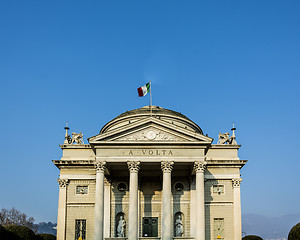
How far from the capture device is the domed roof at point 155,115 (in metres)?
46.6

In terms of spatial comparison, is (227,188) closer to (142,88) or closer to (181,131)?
(181,131)

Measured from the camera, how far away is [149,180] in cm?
4291

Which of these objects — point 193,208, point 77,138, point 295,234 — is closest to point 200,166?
point 193,208

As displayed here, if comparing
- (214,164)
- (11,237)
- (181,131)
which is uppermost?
(181,131)

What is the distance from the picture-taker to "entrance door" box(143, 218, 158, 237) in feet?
136

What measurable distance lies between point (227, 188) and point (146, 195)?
28.4ft

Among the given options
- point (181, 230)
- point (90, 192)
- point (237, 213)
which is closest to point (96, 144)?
point (90, 192)

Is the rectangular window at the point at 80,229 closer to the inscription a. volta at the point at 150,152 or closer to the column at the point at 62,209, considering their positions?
the column at the point at 62,209

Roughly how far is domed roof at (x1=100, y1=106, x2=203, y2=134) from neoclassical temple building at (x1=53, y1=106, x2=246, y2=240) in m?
4.66

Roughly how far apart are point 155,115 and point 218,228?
14415 millimetres

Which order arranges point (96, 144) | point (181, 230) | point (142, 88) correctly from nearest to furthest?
point (96, 144) → point (181, 230) → point (142, 88)

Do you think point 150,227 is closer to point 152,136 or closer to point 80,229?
point 80,229

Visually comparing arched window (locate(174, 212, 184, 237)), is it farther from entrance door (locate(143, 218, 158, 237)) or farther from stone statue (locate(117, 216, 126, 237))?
stone statue (locate(117, 216, 126, 237))

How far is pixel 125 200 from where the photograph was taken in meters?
42.1
